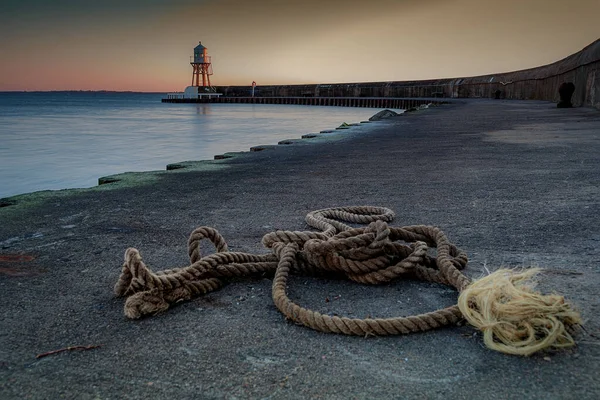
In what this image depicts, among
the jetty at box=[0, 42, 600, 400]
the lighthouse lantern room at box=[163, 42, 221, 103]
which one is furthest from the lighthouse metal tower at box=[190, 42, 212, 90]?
the jetty at box=[0, 42, 600, 400]

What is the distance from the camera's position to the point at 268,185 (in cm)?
430

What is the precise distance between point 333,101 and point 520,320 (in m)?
57.9

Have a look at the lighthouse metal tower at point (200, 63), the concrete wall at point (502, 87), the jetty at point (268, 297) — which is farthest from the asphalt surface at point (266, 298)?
the lighthouse metal tower at point (200, 63)

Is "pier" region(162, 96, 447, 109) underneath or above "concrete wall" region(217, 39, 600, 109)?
underneath

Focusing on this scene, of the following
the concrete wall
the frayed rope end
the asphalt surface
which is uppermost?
the concrete wall

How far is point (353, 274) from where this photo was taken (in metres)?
1.96

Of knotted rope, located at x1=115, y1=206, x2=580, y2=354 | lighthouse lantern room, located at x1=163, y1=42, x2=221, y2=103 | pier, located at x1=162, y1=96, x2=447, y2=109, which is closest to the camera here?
knotted rope, located at x1=115, y1=206, x2=580, y2=354

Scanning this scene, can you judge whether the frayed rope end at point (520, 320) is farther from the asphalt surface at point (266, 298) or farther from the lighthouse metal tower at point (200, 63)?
the lighthouse metal tower at point (200, 63)

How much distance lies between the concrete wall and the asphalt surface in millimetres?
11259

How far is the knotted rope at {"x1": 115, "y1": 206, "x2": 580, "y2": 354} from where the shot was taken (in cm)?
147

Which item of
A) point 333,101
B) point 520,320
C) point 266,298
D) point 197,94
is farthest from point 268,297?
point 197,94

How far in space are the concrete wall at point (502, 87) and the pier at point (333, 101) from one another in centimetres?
319

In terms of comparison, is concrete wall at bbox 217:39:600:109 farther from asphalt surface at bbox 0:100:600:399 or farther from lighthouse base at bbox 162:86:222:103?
asphalt surface at bbox 0:100:600:399

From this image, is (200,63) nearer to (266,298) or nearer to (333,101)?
(333,101)
